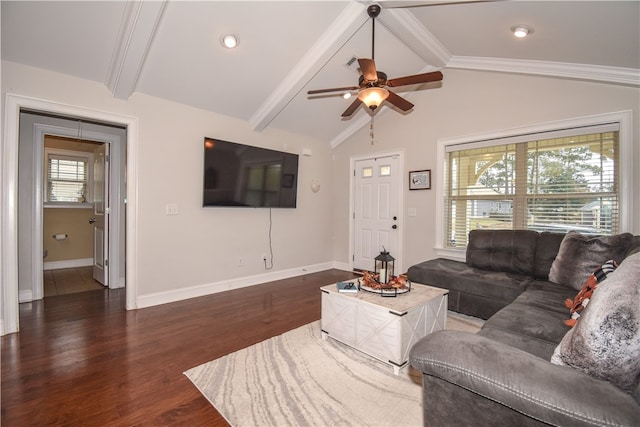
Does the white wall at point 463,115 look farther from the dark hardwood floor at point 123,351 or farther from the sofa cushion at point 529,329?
the dark hardwood floor at point 123,351

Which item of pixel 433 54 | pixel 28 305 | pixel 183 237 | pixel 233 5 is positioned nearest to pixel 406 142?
pixel 433 54

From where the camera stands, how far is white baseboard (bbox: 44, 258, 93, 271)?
5477mm

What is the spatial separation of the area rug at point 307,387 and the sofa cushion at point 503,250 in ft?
6.18

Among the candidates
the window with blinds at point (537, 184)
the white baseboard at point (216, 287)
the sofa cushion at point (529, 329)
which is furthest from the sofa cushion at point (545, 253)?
the white baseboard at point (216, 287)

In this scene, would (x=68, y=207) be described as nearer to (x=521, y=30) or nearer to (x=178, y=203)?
(x=178, y=203)

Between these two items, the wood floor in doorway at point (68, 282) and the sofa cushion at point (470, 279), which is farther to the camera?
the wood floor in doorway at point (68, 282)

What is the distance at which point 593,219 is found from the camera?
323 cm

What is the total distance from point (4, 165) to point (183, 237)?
5.75 feet

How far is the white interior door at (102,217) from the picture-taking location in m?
4.36

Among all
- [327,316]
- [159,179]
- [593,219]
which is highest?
[159,179]

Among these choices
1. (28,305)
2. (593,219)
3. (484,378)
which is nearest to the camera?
(484,378)

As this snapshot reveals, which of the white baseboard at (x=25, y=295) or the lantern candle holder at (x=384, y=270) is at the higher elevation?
the lantern candle holder at (x=384, y=270)

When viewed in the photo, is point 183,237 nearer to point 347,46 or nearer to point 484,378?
point 347,46

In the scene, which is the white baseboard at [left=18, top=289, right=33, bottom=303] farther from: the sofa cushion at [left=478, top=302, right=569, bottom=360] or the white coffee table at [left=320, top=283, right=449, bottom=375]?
the sofa cushion at [left=478, top=302, right=569, bottom=360]
